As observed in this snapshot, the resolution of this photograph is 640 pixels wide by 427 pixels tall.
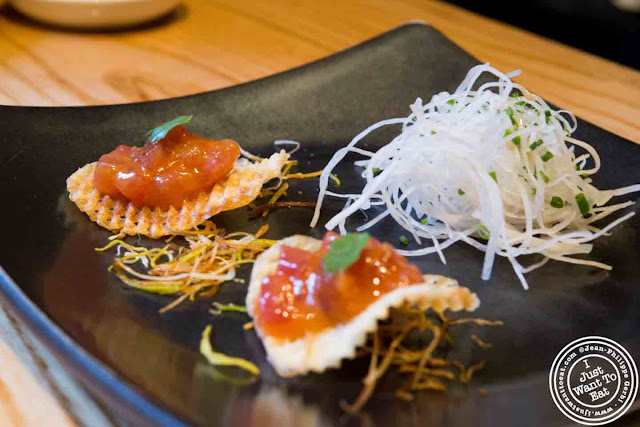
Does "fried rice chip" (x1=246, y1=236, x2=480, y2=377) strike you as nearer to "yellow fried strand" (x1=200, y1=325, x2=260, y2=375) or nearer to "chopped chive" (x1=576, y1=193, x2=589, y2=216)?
"yellow fried strand" (x1=200, y1=325, x2=260, y2=375)

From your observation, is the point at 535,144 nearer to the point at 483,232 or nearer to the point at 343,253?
the point at 483,232

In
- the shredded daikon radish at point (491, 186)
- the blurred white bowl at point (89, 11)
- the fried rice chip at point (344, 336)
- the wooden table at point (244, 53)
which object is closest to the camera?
the fried rice chip at point (344, 336)

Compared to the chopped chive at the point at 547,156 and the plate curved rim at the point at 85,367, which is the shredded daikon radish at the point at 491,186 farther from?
the plate curved rim at the point at 85,367

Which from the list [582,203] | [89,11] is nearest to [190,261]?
[582,203]

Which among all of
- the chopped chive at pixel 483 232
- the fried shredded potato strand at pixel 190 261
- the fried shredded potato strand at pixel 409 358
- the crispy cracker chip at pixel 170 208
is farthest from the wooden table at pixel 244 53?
the fried shredded potato strand at pixel 409 358

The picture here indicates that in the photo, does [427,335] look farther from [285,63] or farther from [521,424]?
[285,63]
